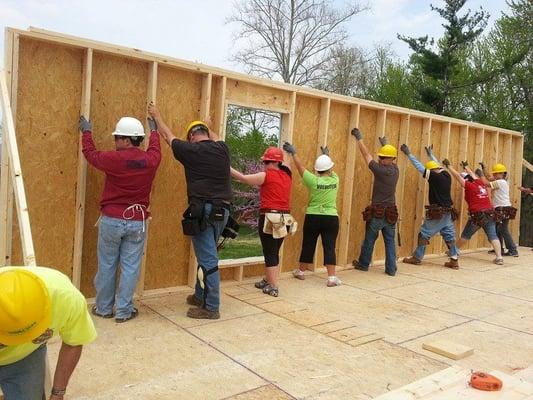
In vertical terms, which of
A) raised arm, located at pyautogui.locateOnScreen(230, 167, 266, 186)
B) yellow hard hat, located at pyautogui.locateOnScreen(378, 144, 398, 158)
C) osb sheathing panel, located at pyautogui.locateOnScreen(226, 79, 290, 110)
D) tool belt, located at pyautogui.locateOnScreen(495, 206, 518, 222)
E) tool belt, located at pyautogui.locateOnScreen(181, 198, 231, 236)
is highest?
osb sheathing panel, located at pyautogui.locateOnScreen(226, 79, 290, 110)

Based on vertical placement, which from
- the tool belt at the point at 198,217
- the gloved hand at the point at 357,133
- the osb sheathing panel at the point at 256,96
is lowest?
the tool belt at the point at 198,217

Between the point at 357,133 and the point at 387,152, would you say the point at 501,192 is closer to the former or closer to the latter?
the point at 387,152

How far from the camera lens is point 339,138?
7391mm

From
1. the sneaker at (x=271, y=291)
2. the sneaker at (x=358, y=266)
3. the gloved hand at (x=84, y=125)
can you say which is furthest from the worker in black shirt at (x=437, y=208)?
the gloved hand at (x=84, y=125)

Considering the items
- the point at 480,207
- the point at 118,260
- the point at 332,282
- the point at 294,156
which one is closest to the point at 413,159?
the point at 480,207

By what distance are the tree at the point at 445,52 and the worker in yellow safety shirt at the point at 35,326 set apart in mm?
18602

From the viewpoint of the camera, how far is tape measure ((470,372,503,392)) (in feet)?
9.68

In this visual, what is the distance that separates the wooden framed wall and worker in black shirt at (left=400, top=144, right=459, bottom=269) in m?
1.07

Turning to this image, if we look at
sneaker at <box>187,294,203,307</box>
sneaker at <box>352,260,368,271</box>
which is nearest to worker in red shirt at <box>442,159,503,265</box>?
sneaker at <box>352,260,368,271</box>

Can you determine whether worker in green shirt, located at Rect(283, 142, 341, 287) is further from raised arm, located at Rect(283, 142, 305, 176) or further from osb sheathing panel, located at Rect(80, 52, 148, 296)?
osb sheathing panel, located at Rect(80, 52, 148, 296)

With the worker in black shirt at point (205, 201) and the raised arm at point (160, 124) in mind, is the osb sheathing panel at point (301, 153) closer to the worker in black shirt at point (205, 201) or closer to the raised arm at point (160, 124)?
the worker in black shirt at point (205, 201)

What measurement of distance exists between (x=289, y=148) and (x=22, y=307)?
4.76 meters

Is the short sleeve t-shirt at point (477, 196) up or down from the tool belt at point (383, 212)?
up

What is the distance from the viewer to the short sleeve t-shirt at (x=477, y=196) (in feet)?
28.3
